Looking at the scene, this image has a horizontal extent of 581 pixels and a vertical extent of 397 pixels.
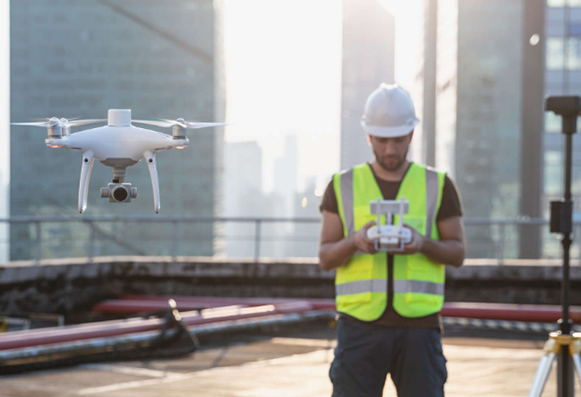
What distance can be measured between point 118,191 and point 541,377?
3996 mm

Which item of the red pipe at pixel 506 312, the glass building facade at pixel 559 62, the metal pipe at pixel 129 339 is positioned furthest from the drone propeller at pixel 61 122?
the glass building facade at pixel 559 62

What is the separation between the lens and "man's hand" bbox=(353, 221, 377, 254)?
280cm

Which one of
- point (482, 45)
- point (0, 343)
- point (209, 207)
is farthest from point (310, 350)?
point (209, 207)

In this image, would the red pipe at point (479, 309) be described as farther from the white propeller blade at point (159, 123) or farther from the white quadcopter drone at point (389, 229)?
the white propeller blade at point (159, 123)

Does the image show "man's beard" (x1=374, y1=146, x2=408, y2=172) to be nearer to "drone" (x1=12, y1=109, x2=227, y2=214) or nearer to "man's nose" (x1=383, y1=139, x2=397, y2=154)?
"man's nose" (x1=383, y1=139, x2=397, y2=154)

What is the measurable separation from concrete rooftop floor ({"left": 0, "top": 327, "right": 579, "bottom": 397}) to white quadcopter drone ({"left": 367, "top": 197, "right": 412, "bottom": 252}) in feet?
15.9

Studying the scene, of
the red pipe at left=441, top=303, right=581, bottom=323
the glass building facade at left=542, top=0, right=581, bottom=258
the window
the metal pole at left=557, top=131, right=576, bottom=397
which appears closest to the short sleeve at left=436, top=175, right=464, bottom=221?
the metal pole at left=557, top=131, right=576, bottom=397

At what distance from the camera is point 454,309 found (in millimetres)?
11438

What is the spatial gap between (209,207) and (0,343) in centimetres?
10622

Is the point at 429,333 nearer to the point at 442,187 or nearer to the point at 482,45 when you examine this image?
the point at 442,187

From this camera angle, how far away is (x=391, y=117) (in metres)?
2.88

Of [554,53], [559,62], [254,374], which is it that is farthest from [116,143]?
[554,53]

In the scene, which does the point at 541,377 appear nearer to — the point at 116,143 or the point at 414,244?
the point at 414,244

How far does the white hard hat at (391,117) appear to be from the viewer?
9.39 ft
